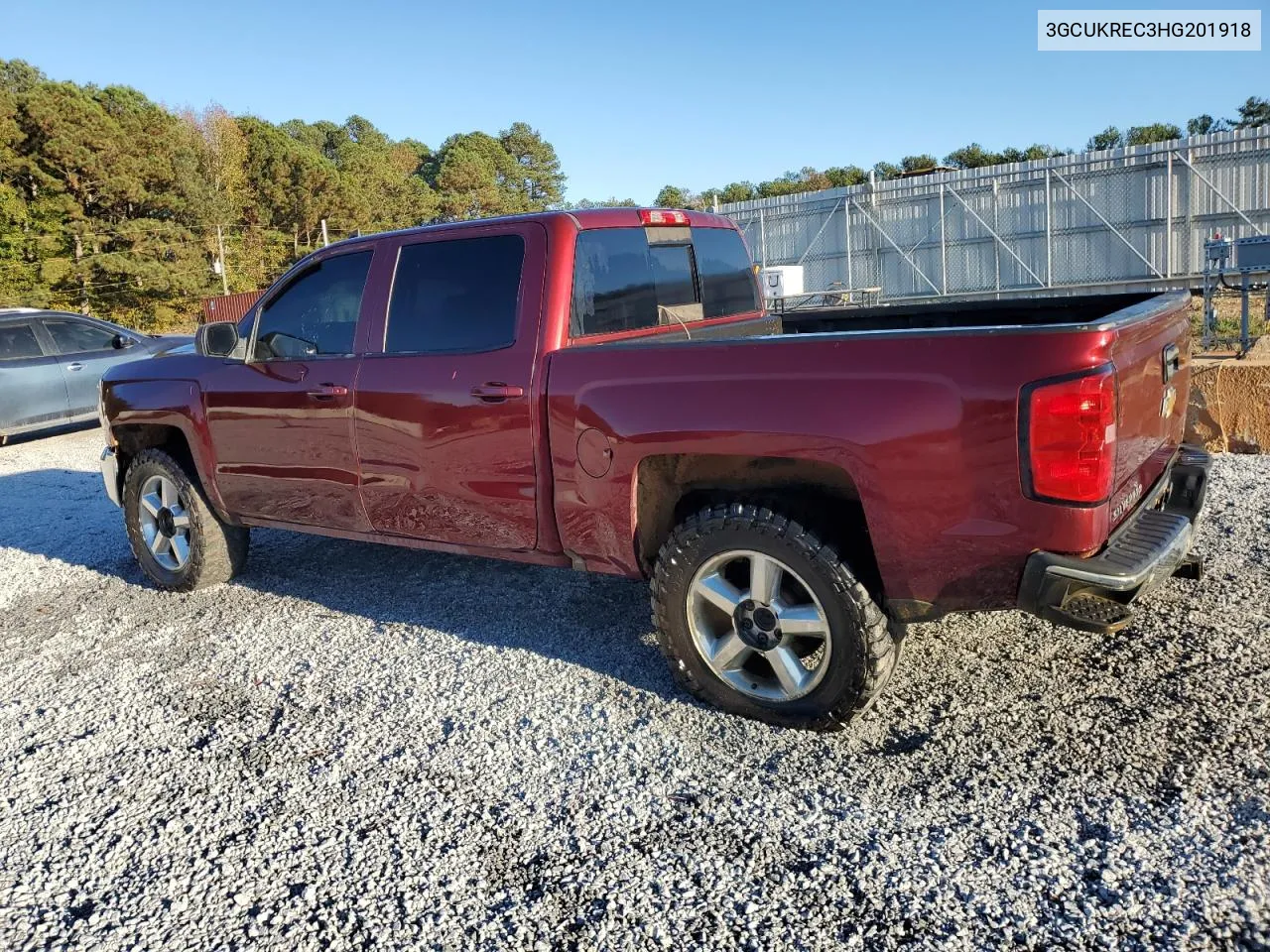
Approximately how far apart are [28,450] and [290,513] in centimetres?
947

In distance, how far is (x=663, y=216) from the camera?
456cm

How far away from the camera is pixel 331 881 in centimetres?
276

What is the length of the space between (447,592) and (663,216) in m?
2.35

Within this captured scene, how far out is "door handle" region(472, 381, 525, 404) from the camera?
3865 mm

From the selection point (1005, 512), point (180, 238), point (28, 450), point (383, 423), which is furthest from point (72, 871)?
point (180, 238)

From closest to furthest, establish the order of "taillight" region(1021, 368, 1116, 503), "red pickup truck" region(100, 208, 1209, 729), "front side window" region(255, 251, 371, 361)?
1. "taillight" region(1021, 368, 1116, 503)
2. "red pickup truck" region(100, 208, 1209, 729)
3. "front side window" region(255, 251, 371, 361)

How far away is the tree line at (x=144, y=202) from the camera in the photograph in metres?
39.4

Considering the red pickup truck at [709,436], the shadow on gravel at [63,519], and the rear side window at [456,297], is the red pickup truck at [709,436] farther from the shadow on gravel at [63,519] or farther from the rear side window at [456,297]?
the shadow on gravel at [63,519]

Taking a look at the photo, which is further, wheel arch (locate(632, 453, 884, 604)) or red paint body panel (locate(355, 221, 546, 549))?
red paint body panel (locate(355, 221, 546, 549))

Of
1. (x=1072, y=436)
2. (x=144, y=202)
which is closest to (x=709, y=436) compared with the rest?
(x=1072, y=436)

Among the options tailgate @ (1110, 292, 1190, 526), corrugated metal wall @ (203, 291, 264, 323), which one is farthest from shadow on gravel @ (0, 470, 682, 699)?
corrugated metal wall @ (203, 291, 264, 323)

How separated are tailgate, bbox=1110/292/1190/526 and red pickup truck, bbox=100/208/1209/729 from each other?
0.02 meters

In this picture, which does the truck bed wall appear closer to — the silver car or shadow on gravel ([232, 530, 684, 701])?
shadow on gravel ([232, 530, 684, 701])

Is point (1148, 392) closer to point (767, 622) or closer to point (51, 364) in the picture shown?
point (767, 622)
